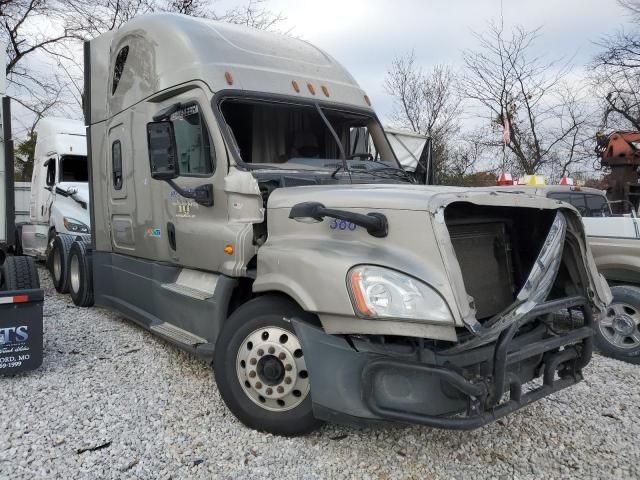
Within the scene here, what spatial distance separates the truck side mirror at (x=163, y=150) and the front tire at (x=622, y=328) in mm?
4350

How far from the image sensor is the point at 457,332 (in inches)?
117

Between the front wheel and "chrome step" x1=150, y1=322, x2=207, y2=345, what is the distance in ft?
2.23

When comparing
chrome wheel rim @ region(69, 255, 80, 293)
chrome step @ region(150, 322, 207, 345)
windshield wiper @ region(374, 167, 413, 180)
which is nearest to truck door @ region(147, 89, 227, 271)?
chrome step @ region(150, 322, 207, 345)

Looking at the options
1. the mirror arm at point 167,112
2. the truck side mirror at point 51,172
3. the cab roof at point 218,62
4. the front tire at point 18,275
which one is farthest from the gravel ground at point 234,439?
the truck side mirror at point 51,172

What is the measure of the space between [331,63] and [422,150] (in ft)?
9.57

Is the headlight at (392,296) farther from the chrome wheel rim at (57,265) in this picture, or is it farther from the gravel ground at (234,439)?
the chrome wheel rim at (57,265)

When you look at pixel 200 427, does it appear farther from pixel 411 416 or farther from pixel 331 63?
pixel 331 63

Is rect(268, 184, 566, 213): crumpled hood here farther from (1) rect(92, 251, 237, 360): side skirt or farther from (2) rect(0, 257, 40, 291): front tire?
(2) rect(0, 257, 40, 291): front tire

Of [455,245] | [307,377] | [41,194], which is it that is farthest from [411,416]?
[41,194]

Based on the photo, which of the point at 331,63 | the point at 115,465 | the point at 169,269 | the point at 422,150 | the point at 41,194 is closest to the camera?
the point at 115,465

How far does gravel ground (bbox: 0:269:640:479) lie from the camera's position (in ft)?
10.4

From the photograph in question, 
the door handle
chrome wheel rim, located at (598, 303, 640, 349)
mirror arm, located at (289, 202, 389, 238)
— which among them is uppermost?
mirror arm, located at (289, 202, 389, 238)

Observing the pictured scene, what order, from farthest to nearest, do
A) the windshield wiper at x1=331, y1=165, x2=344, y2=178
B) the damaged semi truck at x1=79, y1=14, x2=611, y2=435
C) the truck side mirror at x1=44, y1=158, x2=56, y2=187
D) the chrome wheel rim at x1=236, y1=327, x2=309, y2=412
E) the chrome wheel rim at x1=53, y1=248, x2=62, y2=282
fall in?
the truck side mirror at x1=44, y1=158, x2=56, y2=187 < the chrome wheel rim at x1=53, y1=248, x2=62, y2=282 < the windshield wiper at x1=331, y1=165, x2=344, y2=178 < the chrome wheel rim at x1=236, y1=327, x2=309, y2=412 < the damaged semi truck at x1=79, y1=14, x2=611, y2=435

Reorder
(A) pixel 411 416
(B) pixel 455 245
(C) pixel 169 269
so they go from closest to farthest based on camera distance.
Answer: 1. (A) pixel 411 416
2. (B) pixel 455 245
3. (C) pixel 169 269
